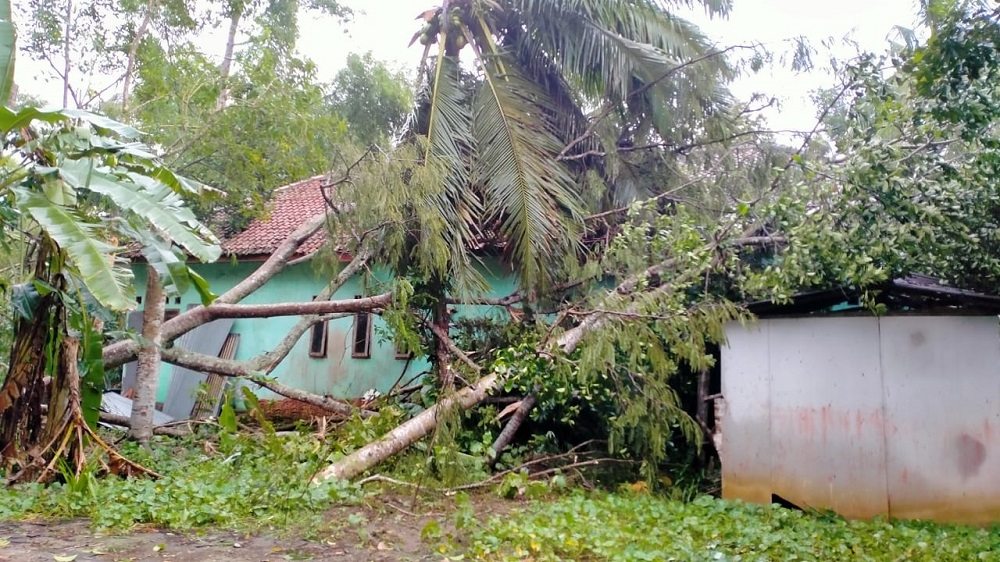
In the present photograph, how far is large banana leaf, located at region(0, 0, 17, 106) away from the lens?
5473 mm

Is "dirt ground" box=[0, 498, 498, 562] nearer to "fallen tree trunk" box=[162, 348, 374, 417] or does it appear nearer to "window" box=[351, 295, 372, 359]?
"fallen tree trunk" box=[162, 348, 374, 417]

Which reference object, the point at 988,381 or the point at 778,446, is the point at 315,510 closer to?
the point at 778,446

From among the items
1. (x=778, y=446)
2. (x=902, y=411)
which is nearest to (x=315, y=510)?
(x=778, y=446)

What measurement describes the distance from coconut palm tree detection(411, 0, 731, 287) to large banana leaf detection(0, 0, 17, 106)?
11.8 feet

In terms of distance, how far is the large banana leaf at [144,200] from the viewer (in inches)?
210

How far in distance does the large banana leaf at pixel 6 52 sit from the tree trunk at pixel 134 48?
13.2ft

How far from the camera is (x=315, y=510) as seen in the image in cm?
557

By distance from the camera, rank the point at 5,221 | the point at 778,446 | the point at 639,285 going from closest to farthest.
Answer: the point at 5,221 → the point at 778,446 → the point at 639,285

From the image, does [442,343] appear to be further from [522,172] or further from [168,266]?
[168,266]

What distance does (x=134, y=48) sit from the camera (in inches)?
383

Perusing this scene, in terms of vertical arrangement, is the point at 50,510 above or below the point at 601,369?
below

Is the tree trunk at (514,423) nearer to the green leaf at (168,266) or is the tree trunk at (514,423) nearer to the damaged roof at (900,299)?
the damaged roof at (900,299)

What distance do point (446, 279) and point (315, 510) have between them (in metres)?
3.01

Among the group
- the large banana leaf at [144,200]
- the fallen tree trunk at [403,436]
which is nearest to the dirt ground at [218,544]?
the fallen tree trunk at [403,436]
